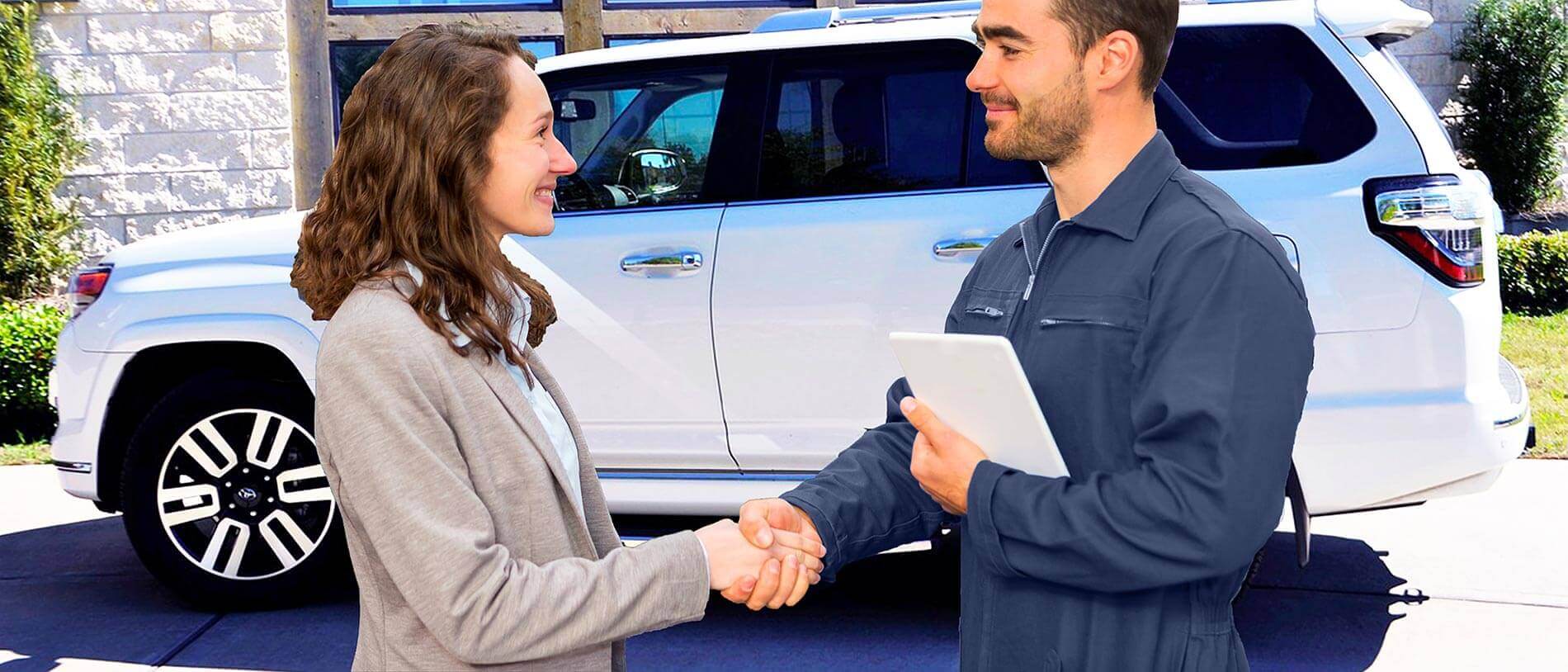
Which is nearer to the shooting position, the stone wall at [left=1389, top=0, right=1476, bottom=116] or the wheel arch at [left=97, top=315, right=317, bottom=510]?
the wheel arch at [left=97, top=315, right=317, bottom=510]

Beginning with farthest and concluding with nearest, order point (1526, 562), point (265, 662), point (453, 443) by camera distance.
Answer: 1. point (1526, 562)
2. point (265, 662)
3. point (453, 443)

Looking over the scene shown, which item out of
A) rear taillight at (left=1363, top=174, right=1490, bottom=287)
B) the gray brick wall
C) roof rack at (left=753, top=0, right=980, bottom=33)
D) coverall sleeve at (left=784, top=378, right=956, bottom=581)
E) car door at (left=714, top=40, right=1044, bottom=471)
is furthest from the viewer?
the gray brick wall

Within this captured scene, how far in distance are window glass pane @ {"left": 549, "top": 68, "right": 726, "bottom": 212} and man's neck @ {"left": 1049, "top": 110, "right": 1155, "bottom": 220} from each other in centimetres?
297

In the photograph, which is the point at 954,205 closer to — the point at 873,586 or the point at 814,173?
the point at 814,173

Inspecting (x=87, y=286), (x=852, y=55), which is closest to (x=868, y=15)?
(x=852, y=55)

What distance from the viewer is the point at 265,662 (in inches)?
181

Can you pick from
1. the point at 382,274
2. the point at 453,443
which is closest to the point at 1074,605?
the point at 453,443

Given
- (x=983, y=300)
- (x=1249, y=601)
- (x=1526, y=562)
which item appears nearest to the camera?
(x=983, y=300)

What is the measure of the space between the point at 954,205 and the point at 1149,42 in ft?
8.82

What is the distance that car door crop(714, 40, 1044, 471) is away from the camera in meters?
4.58

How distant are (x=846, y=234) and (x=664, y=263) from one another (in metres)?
0.60

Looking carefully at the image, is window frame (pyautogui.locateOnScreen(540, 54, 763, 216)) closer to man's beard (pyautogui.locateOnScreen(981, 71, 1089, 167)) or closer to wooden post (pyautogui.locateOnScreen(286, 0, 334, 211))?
man's beard (pyautogui.locateOnScreen(981, 71, 1089, 167))

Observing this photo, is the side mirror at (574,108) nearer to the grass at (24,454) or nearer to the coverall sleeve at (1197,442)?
the coverall sleeve at (1197,442)

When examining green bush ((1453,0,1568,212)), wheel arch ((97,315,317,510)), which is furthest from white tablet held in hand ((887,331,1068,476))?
green bush ((1453,0,1568,212))
